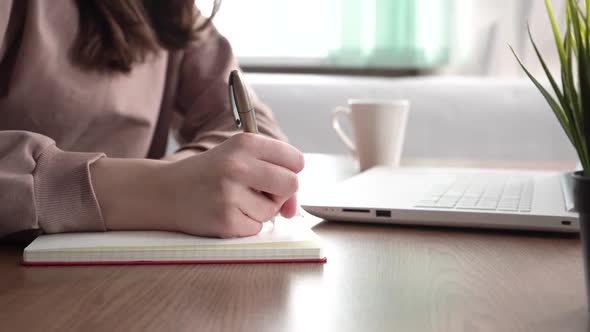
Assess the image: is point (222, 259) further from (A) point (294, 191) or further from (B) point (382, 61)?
(B) point (382, 61)

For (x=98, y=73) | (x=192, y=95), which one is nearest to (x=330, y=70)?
(x=192, y=95)

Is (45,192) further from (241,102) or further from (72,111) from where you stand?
(72,111)

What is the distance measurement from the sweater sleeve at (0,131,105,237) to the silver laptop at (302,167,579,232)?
0.21m

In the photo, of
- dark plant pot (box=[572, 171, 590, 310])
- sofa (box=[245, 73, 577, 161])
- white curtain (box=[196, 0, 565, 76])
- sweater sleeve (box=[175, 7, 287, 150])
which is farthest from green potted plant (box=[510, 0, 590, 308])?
white curtain (box=[196, 0, 565, 76])

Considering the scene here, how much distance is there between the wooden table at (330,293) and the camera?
1.16ft

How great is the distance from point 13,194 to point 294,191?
24 centimetres

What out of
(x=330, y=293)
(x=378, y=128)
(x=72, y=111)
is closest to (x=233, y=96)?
(x=330, y=293)

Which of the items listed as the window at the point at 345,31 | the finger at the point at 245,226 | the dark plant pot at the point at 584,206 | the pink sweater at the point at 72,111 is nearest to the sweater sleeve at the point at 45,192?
the pink sweater at the point at 72,111

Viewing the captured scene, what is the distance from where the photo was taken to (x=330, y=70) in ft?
7.77

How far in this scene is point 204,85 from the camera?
3.60 feet

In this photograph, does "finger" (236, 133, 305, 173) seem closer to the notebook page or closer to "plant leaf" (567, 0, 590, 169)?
the notebook page

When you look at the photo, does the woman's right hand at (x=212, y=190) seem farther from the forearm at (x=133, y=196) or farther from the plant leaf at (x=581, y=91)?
the plant leaf at (x=581, y=91)

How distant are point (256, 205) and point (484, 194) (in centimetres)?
29

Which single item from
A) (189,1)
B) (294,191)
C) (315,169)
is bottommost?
(315,169)
